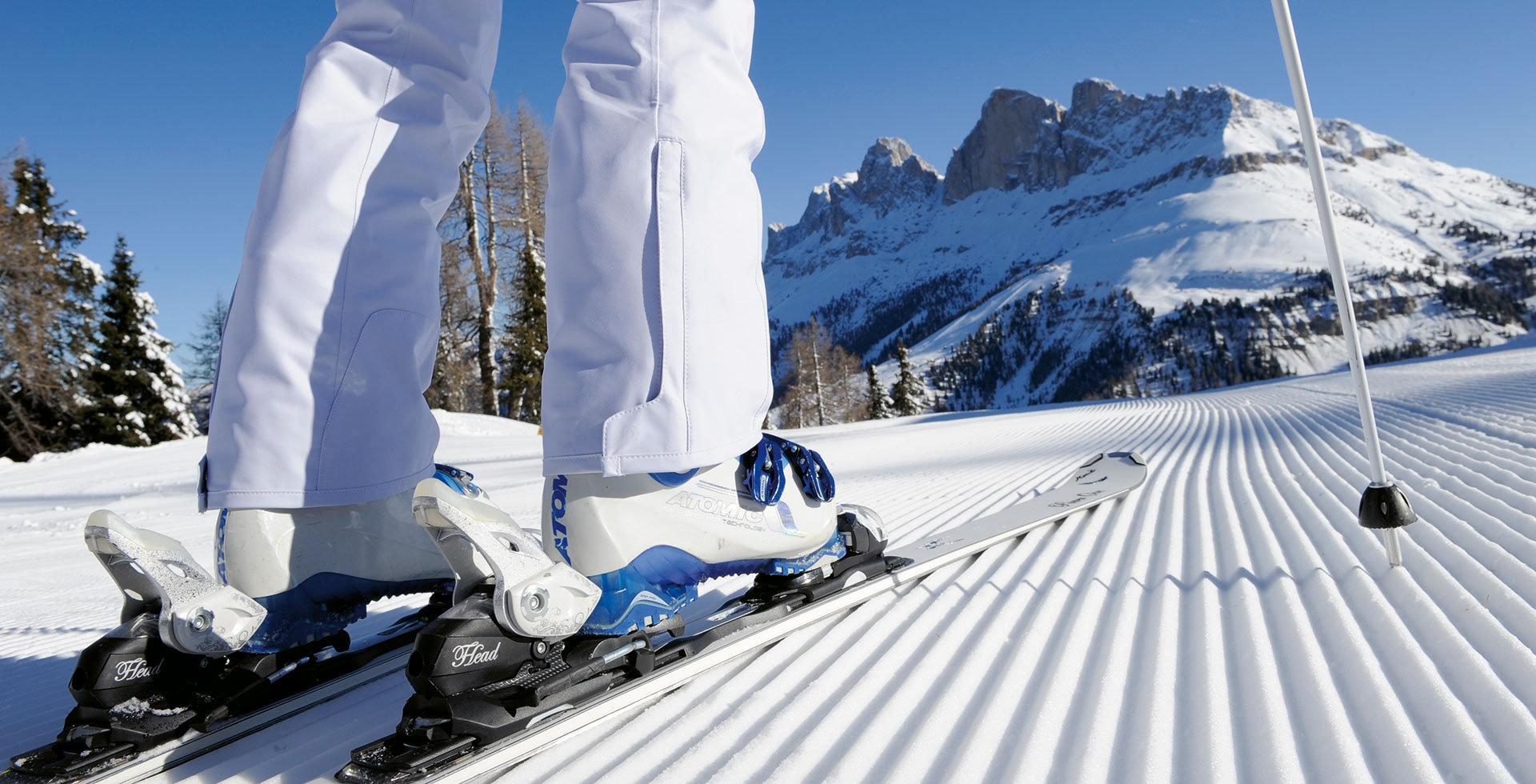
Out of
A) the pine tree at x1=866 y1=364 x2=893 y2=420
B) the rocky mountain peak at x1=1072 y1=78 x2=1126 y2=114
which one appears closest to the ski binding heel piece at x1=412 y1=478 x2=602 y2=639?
the pine tree at x1=866 y1=364 x2=893 y2=420

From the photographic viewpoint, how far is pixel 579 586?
810mm

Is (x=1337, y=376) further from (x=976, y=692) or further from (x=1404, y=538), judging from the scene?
(x=976, y=692)

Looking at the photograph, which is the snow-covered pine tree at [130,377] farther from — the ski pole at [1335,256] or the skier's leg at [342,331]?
the ski pole at [1335,256]

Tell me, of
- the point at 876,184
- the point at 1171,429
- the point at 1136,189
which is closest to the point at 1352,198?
the point at 1136,189

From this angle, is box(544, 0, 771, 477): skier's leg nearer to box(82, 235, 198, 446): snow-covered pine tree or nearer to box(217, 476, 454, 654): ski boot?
box(217, 476, 454, 654): ski boot

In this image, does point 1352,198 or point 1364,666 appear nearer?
point 1364,666

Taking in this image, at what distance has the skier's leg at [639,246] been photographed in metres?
0.83

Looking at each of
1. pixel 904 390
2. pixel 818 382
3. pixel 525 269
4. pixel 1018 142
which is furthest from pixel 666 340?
pixel 1018 142

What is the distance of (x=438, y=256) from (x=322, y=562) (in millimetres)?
530

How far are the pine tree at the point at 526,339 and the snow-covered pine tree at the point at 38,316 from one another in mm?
7691

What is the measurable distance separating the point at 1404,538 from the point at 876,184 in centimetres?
20171

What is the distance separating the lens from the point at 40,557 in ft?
9.34

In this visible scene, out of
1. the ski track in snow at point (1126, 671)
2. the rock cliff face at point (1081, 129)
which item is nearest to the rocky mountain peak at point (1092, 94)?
the rock cliff face at point (1081, 129)

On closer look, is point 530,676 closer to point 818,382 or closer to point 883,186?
point 818,382
